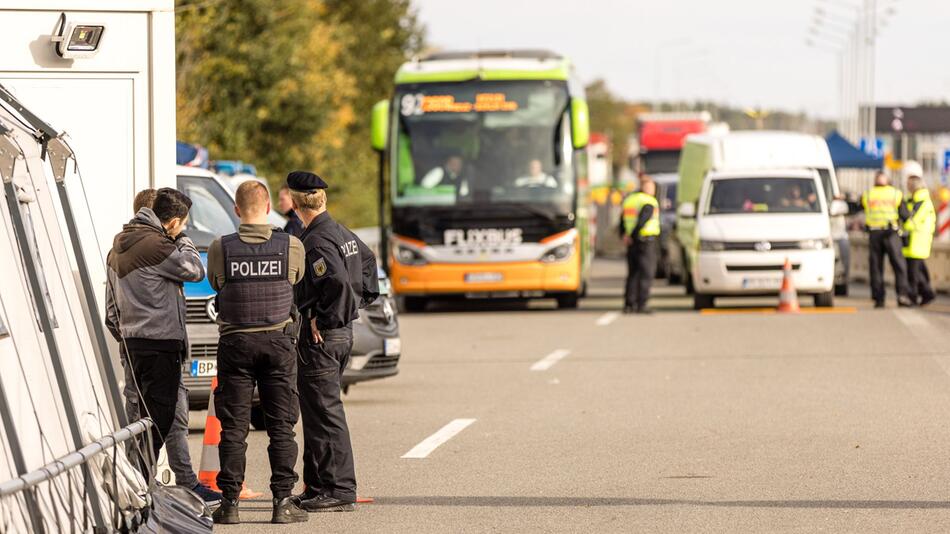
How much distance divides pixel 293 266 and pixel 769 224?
16813mm

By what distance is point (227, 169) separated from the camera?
829 inches

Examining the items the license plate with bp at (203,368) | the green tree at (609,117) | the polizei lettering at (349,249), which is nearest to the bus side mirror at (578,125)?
the license plate with bp at (203,368)

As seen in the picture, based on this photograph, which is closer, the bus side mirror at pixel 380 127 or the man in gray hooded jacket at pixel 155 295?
the man in gray hooded jacket at pixel 155 295

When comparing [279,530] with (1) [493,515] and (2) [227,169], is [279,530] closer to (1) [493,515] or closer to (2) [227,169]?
(1) [493,515]

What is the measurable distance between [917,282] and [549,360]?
926 centimetres

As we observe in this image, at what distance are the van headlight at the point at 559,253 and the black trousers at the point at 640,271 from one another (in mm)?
835

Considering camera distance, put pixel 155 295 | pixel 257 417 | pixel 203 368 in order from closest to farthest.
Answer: pixel 155 295, pixel 203 368, pixel 257 417

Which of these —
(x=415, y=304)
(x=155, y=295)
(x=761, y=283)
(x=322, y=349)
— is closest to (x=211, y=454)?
(x=322, y=349)

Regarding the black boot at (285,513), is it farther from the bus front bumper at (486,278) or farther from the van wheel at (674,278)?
the van wheel at (674,278)

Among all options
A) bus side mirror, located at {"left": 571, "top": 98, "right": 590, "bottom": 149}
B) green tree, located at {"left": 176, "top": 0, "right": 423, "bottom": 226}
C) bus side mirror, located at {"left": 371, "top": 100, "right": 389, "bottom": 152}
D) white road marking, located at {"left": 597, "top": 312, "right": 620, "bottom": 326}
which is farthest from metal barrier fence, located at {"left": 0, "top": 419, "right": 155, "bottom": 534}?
green tree, located at {"left": 176, "top": 0, "right": 423, "bottom": 226}

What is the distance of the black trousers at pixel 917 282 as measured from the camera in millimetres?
25250

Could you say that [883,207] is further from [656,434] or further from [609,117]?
[609,117]

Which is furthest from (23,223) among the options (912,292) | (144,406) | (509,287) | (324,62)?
(324,62)

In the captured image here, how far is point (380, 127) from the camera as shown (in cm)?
2527
